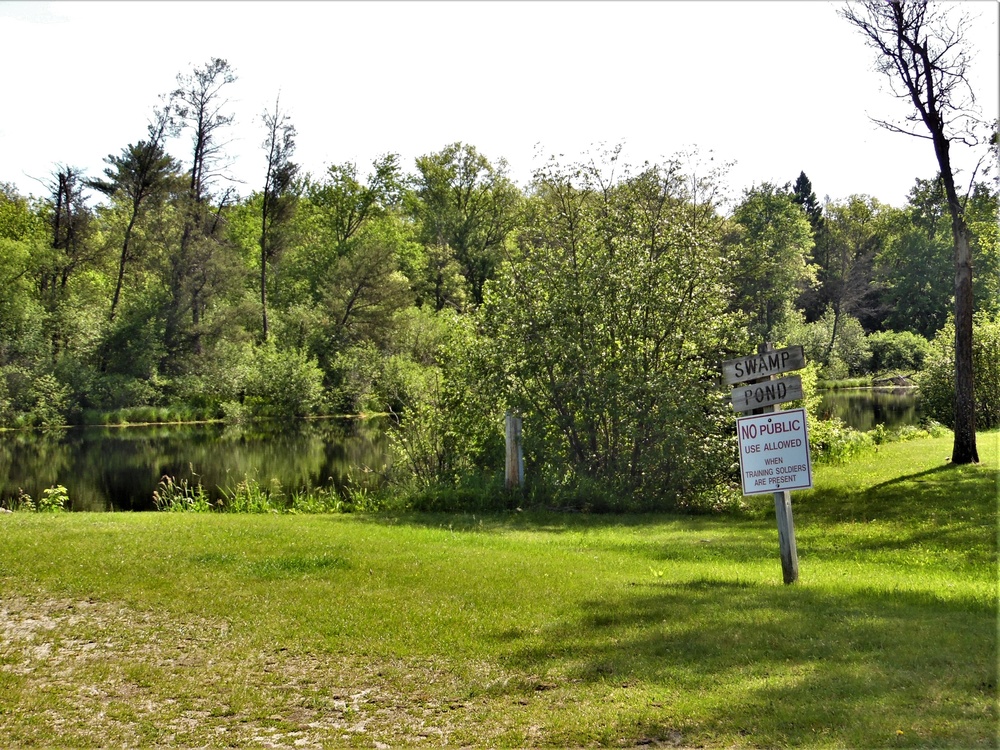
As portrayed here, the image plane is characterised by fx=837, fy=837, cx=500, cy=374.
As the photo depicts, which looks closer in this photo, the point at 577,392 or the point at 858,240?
the point at 577,392

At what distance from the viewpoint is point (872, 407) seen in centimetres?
5056

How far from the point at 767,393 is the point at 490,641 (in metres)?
4.02

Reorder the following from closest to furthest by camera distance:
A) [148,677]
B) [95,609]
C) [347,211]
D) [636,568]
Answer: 1. [148,677]
2. [95,609]
3. [636,568]
4. [347,211]

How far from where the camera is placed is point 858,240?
323 feet

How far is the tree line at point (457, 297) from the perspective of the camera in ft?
59.6

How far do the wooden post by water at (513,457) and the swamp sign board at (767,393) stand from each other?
8.70 metres

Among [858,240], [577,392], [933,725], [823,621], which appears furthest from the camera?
[858,240]

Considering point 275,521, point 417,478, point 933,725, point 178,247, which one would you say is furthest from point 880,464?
point 178,247

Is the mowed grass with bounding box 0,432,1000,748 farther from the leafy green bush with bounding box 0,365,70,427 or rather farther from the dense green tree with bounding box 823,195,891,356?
the dense green tree with bounding box 823,195,891,356

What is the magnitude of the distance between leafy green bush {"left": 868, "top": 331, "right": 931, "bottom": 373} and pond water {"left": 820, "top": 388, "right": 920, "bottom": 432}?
6.46m

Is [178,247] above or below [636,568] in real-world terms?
above

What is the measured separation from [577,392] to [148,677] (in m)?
12.3

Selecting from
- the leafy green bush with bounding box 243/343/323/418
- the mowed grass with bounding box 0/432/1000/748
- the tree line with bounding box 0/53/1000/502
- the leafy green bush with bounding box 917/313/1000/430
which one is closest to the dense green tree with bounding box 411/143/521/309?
the tree line with bounding box 0/53/1000/502

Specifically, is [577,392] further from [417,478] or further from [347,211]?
[347,211]
